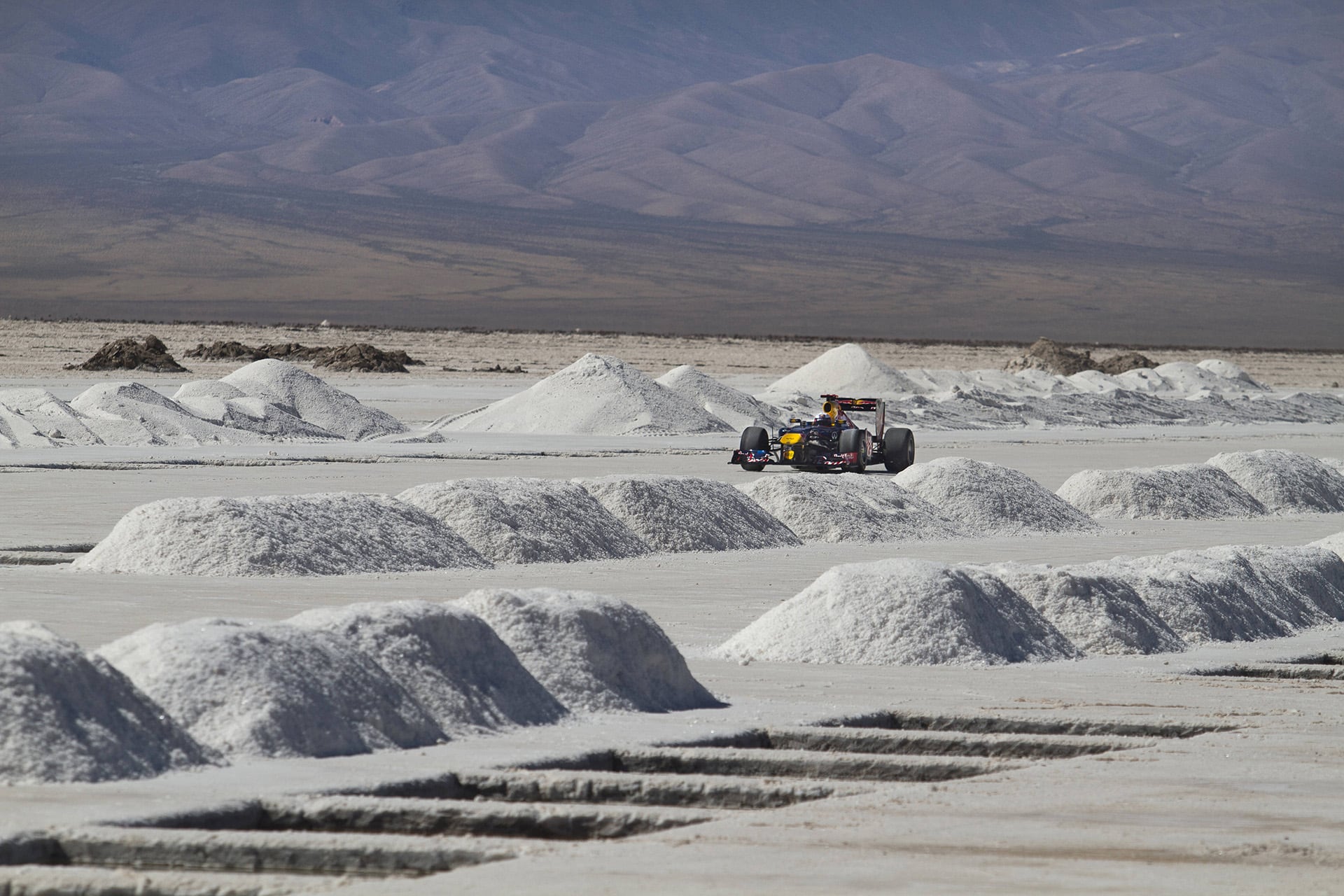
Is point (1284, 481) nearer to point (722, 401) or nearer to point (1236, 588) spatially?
point (1236, 588)

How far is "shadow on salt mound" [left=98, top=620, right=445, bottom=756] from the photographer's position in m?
7.78

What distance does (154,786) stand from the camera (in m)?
7.09

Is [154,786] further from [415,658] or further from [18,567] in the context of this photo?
[18,567]

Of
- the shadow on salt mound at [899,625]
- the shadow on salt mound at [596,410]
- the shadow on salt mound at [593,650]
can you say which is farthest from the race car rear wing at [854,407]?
the shadow on salt mound at [593,650]

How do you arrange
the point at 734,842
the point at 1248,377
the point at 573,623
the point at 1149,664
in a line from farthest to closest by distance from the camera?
1. the point at 1248,377
2. the point at 1149,664
3. the point at 573,623
4. the point at 734,842

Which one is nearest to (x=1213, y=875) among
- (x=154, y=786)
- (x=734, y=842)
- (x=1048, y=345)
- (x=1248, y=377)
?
(x=734, y=842)

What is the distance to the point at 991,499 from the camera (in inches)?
819

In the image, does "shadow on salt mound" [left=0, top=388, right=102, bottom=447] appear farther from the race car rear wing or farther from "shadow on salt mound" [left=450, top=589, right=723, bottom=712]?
"shadow on salt mound" [left=450, top=589, right=723, bottom=712]

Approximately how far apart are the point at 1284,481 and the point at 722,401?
18494 mm

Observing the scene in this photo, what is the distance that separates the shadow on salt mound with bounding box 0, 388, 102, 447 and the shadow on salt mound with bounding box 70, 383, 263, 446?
0.29m

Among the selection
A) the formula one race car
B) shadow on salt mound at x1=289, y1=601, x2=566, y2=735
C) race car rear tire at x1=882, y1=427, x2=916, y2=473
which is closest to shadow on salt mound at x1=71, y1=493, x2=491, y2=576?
shadow on salt mound at x1=289, y1=601, x2=566, y2=735

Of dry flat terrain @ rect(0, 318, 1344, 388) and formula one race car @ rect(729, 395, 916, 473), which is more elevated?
dry flat terrain @ rect(0, 318, 1344, 388)

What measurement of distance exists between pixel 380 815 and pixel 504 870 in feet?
3.04

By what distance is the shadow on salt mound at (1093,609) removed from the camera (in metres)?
12.0
